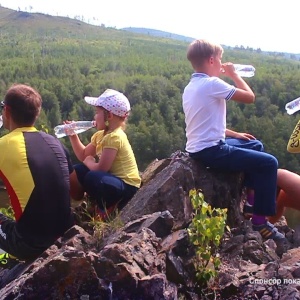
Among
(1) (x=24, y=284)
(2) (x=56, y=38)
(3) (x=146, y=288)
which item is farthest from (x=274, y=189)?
(2) (x=56, y=38)

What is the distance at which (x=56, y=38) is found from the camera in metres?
150

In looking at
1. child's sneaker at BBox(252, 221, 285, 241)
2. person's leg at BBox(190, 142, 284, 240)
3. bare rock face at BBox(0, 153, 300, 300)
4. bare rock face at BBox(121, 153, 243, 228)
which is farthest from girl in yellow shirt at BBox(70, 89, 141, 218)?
child's sneaker at BBox(252, 221, 285, 241)

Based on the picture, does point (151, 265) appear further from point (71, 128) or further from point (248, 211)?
point (71, 128)

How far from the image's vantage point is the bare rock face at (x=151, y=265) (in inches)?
122

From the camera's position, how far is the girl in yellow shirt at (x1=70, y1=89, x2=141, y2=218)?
4.82 metres

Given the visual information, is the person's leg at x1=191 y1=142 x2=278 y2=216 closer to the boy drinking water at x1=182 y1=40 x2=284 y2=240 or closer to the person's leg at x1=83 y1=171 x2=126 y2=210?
the boy drinking water at x1=182 y1=40 x2=284 y2=240

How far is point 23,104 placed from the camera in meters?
4.18

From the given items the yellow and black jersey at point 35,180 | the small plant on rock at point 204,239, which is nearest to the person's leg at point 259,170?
the small plant on rock at point 204,239

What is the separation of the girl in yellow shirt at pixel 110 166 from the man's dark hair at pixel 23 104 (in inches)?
33.4

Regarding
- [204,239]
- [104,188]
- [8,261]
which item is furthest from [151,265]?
[8,261]

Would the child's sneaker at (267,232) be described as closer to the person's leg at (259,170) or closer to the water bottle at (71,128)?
the person's leg at (259,170)

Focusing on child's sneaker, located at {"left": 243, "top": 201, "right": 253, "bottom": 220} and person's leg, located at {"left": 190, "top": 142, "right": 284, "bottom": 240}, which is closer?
person's leg, located at {"left": 190, "top": 142, "right": 284, "bottom": 240}

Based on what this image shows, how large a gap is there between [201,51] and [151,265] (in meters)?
2.18

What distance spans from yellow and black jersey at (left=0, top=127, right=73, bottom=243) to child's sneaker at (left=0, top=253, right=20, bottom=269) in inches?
23.1
